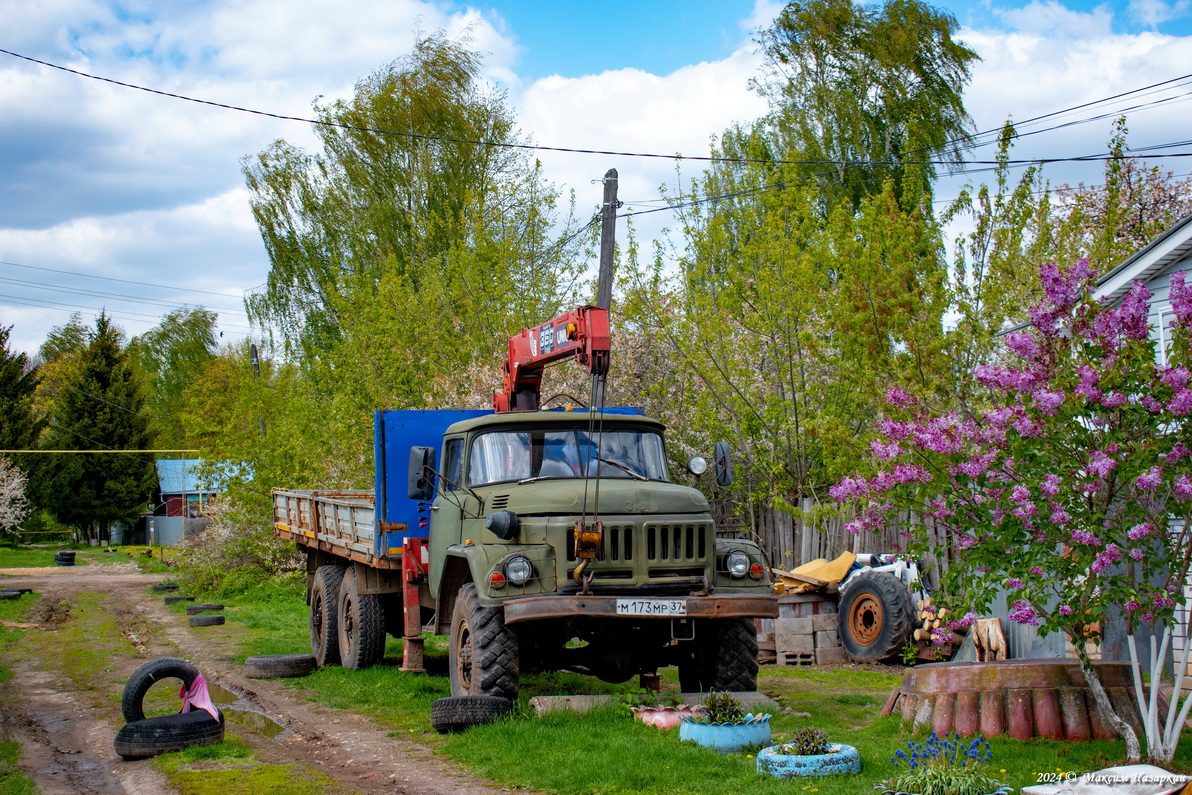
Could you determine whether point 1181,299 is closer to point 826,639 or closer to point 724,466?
point 724,466

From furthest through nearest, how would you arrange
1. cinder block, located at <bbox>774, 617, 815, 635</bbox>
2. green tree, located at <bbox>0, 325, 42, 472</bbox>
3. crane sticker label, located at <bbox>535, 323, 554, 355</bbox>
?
green tree, located at <bbox>0, 325, 42, 472</bbox> < cinder block, located at <bbox>774, 617, 815, 635</bbox> < crane sticker label, located at <bbox>535, 323, 554, 355</bbox>

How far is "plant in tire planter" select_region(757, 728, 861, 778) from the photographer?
6301 millimetres

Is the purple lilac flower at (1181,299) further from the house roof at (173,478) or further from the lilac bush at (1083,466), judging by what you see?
the house roof at (173,478)

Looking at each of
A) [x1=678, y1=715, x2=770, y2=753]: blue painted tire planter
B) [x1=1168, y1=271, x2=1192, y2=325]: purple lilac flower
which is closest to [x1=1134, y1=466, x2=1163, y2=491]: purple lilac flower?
[x1=1168, y1=271, x2=1192, y2=325]: purple lilac flower

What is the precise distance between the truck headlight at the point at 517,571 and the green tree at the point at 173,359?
54.6 m

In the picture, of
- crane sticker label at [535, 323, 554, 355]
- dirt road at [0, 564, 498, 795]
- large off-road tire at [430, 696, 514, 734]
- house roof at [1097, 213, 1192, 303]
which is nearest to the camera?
dirt road at [0, 564, 498, 795]

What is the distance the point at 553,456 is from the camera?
909cm

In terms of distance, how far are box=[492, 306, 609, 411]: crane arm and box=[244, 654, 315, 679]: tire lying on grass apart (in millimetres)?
3659

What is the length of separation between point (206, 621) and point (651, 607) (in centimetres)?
1167

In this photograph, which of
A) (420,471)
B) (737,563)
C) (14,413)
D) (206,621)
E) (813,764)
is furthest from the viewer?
(14,413)

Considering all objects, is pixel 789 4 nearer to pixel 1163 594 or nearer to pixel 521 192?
pixel 521 192

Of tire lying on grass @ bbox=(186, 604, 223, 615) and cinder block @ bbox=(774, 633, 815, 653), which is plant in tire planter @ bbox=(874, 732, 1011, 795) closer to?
cinder block @ bbox=(774, 633, 815, 653)

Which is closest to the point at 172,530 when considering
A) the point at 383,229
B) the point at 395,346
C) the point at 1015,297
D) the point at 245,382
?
the point at 245,382

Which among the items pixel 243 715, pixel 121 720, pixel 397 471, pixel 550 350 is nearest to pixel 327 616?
pixel 397 471
